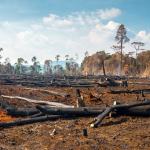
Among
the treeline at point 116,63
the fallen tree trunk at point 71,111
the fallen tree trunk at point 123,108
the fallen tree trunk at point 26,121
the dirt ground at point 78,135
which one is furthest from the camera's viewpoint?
the treeline at point 116,63

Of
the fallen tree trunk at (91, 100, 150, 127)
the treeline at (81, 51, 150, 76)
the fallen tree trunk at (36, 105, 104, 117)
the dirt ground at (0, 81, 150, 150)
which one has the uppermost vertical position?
the treeline at (81, 51, 150, 76)

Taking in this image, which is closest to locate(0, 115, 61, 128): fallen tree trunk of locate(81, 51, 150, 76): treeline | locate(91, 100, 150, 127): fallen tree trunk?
locate(91, 100, 150, 127): fallen tree trunk

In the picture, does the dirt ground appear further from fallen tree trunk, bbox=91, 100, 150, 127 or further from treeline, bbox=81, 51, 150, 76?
treeline, bbox=81, 51, 150, 76

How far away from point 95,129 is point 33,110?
410cm

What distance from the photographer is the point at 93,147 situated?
33.5ft

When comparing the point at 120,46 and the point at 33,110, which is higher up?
the point at 120,46

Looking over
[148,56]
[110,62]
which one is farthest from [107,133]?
[110,62]

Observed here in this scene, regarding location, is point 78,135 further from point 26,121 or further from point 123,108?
point 123,108

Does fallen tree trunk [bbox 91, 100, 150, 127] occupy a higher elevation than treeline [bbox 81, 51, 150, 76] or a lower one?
lower

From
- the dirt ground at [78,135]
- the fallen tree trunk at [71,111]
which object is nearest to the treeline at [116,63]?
the fallen tree trunk at [71,111]

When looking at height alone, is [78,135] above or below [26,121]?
below

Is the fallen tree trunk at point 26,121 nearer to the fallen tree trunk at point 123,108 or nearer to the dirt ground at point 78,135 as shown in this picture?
the dirt ground at point 78,135

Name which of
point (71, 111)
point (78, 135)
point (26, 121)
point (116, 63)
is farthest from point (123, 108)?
point (116, 63)

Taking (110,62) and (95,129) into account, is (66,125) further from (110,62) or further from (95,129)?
(110,62)
